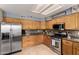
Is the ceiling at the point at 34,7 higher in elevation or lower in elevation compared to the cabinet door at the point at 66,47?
higher

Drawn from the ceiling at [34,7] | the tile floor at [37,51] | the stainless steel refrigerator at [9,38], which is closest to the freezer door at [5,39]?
the stainless steel refrigerator at [9,38]

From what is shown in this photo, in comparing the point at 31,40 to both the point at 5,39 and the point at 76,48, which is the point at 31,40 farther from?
the point at 76,48

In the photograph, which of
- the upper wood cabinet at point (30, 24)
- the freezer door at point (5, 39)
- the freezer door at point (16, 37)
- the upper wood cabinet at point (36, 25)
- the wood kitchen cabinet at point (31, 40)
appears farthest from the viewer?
the upper wood cabinet at point (36, 25)

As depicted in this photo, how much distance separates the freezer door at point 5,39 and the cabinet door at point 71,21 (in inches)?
102

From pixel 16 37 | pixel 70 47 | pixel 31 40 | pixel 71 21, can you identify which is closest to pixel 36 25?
pixel 31 40

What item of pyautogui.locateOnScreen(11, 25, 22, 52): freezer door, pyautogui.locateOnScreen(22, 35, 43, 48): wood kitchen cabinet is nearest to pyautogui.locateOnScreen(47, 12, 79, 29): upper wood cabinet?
pyautogui.locateOnScreen(11, 25, 22, 52): freezer door

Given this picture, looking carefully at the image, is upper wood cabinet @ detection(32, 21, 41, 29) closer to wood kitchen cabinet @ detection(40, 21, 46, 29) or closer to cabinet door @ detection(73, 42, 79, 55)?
wood kitchen cabinet @ detection(40, 21, 46, 29)

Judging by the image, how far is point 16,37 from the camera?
468 cm

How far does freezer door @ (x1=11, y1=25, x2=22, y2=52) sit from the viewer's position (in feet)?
14.7

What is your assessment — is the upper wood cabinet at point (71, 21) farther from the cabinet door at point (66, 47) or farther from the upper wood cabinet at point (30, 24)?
the upper wood cabinet at point (30, 24)

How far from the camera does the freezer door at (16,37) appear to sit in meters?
4.47

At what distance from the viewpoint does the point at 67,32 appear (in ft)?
15.1

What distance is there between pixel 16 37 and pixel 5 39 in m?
Result: 0.67
